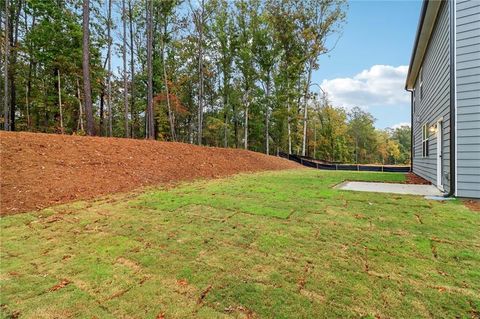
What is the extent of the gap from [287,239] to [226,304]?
1201 mm

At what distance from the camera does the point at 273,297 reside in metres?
1.75

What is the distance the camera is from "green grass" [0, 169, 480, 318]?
168 centimetres

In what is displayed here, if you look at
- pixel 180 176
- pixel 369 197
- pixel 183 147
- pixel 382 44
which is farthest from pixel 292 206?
pixel 382 44

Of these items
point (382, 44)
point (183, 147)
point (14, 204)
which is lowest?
point (14, 204)

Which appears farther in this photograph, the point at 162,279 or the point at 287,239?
the point at 287,239

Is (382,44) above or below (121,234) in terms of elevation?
above

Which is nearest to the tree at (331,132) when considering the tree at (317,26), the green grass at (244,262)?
the tree at (317,26)

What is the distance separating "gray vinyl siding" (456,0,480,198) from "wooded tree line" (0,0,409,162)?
11273 millimetres

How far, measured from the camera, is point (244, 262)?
2.26 metres

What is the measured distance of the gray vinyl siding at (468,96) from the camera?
4.48m

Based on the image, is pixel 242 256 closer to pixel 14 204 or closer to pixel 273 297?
pixel 273 297

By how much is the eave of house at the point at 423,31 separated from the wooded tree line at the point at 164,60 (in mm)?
8572

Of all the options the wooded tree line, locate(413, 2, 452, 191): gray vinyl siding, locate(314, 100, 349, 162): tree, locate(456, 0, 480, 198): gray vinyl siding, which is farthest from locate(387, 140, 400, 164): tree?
locate(456, 0, 480, 198): gray vinyl siding

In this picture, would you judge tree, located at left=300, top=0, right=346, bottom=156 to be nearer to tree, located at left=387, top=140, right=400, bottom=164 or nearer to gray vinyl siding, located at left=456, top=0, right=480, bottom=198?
gray vinyl siding, located at left=456, top=0, right=480, bottom=198
